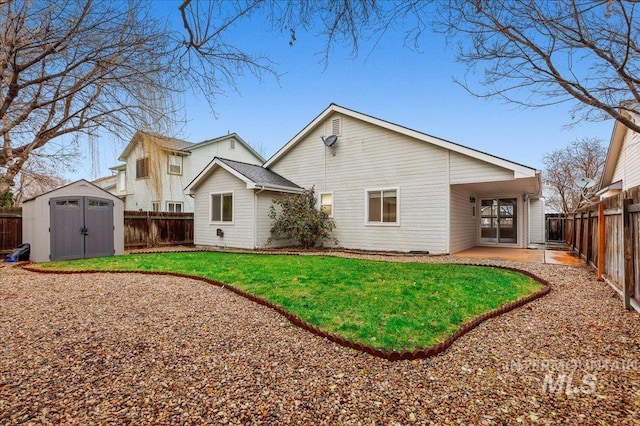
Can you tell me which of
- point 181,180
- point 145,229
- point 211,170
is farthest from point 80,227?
point 181,180

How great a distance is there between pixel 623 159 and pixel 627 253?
461 inches

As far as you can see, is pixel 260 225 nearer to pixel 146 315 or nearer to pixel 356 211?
pixel 356 211

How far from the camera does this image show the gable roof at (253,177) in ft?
42.1

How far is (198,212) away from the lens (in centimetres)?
1523

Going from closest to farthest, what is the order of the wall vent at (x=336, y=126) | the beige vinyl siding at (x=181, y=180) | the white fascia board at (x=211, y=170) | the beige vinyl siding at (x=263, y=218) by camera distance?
the white fascia board at (x=211, y=170), the beige vinyl siding at (x=263, y=218), the wall vent at (x=336, y=126), the beige vinyl siding at (x=181, y=180)

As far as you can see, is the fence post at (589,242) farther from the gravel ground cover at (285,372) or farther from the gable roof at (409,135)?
the gravel ground cover at (285,372)

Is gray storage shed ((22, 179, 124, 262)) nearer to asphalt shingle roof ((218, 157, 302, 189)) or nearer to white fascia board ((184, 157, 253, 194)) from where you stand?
white fascia board ((184, 157, 253, 194))

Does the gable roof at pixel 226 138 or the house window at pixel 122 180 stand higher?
the gable roof at pixel 226 138

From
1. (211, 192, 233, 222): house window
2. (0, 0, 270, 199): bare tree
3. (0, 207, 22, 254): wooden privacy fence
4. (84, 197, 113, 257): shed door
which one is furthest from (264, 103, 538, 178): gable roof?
(0, 207, 22, 254): wooden privacy fence

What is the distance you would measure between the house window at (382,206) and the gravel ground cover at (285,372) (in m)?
7.74

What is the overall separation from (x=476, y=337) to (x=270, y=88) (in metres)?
3.62

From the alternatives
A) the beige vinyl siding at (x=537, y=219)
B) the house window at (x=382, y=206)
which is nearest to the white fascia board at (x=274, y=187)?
the house window at (x=382, y=206)

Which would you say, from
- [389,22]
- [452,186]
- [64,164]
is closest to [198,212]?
[64,164]

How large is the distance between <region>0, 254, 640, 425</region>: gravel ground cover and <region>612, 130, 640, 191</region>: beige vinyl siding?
9.87 metres
